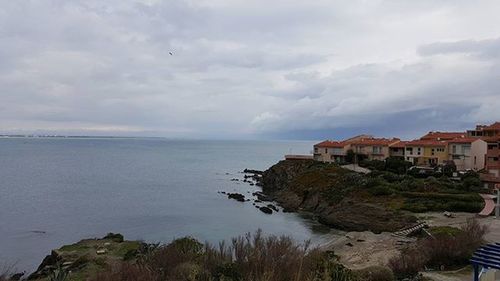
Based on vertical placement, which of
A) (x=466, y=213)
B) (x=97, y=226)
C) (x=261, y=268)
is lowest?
(x=97, y=226)

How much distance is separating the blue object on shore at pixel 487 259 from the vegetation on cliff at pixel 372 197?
A: 26771 millimetres

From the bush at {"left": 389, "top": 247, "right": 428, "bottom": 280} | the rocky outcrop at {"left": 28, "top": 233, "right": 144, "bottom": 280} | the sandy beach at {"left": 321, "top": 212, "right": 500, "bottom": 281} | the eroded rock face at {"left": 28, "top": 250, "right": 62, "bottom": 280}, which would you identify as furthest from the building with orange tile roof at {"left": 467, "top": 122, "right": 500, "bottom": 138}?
the eroded rock face at {"left": 28, "top": 250, "right": 62, "bottom": 280}

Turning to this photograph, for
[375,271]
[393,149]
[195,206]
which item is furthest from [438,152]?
[375,271]

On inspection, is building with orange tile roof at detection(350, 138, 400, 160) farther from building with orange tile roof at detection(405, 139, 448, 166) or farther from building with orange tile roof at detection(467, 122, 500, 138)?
building with orange tile roof at detection(467, 122, 500, 138)

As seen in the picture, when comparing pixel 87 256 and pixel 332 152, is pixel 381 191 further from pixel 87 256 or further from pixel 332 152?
pixel 332 152

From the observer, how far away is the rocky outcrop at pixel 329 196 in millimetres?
40719

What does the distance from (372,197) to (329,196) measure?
761 centimetres

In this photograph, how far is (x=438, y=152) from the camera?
69.2 m

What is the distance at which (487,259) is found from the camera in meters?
10.5

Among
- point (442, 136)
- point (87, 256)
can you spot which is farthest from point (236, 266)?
point (442, 136)

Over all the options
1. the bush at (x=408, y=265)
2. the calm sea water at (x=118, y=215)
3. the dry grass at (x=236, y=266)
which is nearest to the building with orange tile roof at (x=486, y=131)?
the calm sea water at (x=118, y=215)

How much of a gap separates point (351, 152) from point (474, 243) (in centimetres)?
6310

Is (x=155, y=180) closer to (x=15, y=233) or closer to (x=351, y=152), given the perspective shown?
(x=351, y=152)

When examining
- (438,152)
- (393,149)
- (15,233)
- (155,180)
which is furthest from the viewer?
(155,180)
